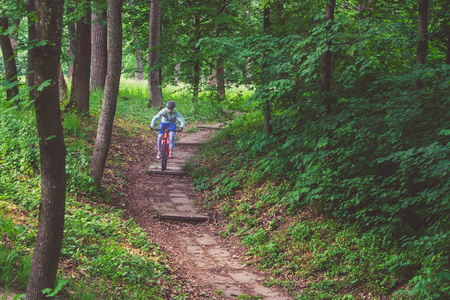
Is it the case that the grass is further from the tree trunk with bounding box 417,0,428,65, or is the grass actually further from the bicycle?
the tree trunk with bounding box 417,0,428,65

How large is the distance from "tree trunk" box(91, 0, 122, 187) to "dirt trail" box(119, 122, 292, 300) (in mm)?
1182

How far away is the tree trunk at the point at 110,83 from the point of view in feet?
27.2

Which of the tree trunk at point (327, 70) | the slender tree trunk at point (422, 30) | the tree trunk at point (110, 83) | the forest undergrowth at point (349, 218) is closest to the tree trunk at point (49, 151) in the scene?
the forest undergrowth at point (349, 218)

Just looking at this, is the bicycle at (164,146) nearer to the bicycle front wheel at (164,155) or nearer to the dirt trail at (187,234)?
the bicycle front wheel at (164,155)

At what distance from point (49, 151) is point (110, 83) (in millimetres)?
5412

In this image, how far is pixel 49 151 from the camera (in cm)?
335

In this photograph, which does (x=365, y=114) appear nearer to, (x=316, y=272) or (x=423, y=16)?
(x=423, y=16)

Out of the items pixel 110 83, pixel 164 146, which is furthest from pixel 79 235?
pixel 164 146

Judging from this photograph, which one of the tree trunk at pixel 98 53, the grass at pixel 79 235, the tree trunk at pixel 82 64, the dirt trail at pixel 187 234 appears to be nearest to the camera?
the grass at pixel 79 235

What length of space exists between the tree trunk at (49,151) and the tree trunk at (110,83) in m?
5.17

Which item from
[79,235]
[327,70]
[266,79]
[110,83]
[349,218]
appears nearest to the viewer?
[79,235]

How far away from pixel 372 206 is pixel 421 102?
1769 millimetres

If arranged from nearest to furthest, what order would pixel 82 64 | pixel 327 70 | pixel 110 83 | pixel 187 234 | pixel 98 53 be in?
pixel 327 70
pixel 187 234
pixel 110 83
pixel 82 64
pixel 98 53

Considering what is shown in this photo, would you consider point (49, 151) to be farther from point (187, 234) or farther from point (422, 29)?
point (422, 29)
